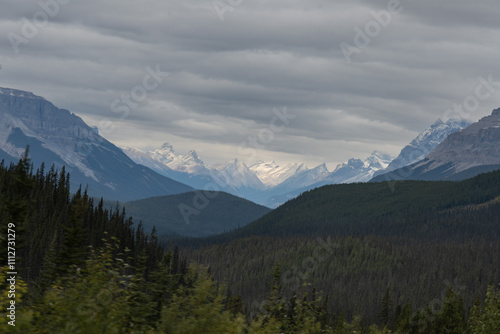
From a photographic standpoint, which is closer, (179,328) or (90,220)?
(179,328)

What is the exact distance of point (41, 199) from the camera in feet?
408

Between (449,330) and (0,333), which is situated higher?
(0,333)

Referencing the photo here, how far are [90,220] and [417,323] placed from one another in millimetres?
79240

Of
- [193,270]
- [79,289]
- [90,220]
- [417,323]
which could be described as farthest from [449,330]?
[90,220]

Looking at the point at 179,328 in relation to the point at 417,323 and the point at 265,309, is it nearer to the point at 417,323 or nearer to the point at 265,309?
the point at 265,309

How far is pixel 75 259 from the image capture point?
131 ft

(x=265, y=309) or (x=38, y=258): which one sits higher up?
(x=265, y=309)

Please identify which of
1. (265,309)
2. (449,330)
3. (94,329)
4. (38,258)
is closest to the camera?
(94,329)

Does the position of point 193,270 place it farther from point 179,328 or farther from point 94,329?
point 94,329

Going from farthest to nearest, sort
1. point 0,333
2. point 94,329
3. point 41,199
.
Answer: point 41,199 → point 94,329 → point 0,333

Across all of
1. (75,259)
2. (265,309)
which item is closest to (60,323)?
(265,309)

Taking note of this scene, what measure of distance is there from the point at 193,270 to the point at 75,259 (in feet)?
67.9

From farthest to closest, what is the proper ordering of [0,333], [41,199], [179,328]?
1. [41,199]
2. [179,328]
3. [0,333]

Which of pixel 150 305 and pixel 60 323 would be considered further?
pixel 150 305
